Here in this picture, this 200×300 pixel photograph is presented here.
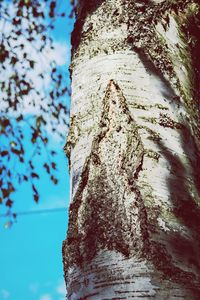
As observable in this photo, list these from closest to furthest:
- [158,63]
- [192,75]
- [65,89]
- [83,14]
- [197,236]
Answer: [197,236]
[158,63]
[192,75]
[83,14]
[65,89]

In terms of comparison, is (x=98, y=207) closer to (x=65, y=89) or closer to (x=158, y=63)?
(x=158, y=63)

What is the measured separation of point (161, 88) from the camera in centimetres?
97

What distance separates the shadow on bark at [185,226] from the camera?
2.27 ft

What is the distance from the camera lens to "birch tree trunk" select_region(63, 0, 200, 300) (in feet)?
2.30

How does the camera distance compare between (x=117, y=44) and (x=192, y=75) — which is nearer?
(x=117, y=44)

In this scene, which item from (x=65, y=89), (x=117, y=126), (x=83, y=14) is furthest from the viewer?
(x=65, y=89)

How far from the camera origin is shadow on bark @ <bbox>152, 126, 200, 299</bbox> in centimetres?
69

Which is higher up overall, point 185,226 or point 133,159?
point 133,159

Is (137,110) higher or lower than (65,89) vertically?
lower

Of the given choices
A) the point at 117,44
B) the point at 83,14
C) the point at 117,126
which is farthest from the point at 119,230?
the point at 83,14

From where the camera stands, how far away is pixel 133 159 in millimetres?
827

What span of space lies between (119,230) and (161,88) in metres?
0.40

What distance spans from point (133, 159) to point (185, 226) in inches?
6.9

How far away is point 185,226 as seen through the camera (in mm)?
Answer: 775
